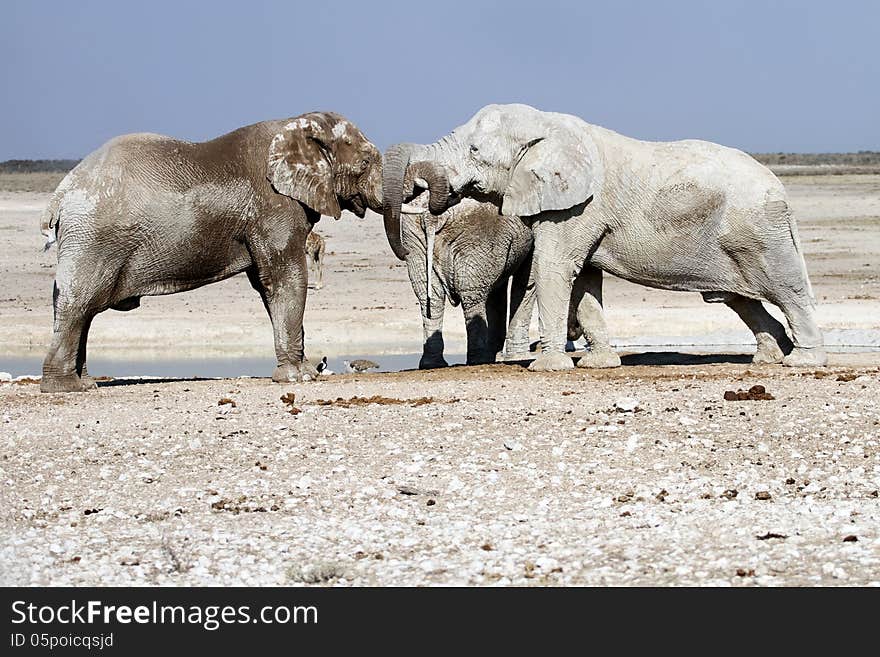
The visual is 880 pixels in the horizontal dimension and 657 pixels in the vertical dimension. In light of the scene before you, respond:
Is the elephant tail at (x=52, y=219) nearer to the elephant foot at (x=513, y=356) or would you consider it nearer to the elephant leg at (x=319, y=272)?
the elephant foot at (x=513, y=356)

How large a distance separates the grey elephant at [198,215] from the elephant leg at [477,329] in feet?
4.87

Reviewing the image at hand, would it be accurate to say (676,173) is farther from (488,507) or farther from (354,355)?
(354,355)

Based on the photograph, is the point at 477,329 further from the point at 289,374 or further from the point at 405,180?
the point at 289,374

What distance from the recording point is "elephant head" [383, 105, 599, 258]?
1352cm

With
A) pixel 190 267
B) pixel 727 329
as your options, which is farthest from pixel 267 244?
pixel 727 329

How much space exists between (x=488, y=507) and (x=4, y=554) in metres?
2.51

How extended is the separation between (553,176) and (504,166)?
440mm

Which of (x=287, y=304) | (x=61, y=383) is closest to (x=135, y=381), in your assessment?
(x=61, y=383)

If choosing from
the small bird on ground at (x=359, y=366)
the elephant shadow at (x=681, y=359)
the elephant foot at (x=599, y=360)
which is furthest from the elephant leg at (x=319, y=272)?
the elephant foot at (x=599, y=360)

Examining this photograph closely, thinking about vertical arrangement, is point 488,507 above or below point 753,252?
below

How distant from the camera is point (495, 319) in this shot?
606 inches

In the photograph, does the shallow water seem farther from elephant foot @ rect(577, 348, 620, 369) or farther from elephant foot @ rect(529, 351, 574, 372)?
elephant foot @ rect(529, 351, 574, 372)
